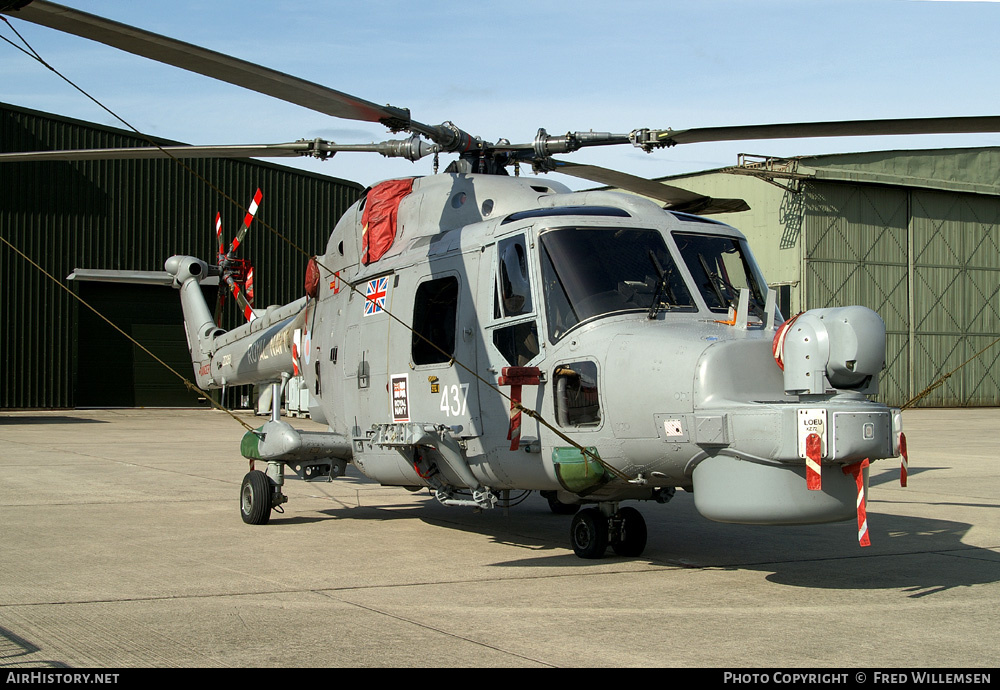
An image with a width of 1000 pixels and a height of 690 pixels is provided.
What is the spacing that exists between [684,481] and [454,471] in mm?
2248

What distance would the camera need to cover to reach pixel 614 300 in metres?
7.01

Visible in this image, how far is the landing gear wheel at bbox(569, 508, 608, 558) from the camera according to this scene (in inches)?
299

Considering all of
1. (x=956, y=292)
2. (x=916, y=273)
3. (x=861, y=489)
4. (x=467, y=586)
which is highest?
(x=916, y=273)

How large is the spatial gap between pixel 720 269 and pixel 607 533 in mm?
2202

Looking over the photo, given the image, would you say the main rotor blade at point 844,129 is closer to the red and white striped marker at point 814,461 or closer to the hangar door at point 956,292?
the red and white striped marker at point 814,461

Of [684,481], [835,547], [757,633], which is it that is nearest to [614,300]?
[684,481]

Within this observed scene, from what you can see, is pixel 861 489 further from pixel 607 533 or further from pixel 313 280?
pixel 313 280

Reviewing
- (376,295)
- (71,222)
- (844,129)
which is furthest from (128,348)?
(844,129)

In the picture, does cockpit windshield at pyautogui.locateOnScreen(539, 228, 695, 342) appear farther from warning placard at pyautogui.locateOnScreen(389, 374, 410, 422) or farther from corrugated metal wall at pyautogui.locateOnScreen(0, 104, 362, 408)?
corrugated metal wall at pyautogui.locateOnScreen(0, 104, 362, 408)

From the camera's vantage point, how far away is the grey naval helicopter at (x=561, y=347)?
5.88 m

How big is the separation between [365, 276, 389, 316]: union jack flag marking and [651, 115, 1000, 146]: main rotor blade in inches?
118

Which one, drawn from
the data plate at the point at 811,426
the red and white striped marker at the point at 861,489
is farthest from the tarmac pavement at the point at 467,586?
the data plate at the point at 811,426

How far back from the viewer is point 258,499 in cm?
A: 977
